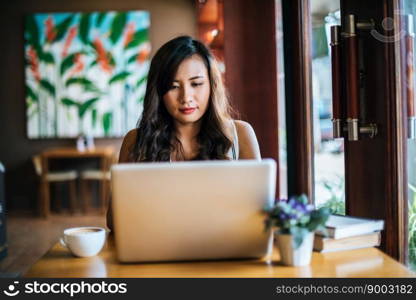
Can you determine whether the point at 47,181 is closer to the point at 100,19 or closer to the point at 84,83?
the point at 84,83

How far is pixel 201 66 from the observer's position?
5.10 feet

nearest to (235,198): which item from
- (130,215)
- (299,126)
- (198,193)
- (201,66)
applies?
(198,193)

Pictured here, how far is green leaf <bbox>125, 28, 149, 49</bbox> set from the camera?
6375 millimetres

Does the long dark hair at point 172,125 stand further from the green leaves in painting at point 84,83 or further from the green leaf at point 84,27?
the green leaf at point 84,27

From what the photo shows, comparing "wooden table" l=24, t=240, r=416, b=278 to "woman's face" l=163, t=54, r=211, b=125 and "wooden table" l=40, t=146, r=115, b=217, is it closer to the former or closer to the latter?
"woman's face" l=163, t=54, r=211, b=125

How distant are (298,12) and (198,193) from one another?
53.6 inches

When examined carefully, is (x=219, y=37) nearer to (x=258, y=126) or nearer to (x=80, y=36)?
(x=258, y=126)

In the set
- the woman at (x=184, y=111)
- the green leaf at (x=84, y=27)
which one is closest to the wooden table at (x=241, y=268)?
the woman at (x=184, y=111)

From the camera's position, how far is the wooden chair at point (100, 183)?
5.95m

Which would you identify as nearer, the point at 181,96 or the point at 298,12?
the point at 181,96

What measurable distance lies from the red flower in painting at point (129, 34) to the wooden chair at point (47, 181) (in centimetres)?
176

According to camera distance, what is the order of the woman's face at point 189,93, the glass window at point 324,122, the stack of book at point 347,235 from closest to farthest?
the stack of book at point 347,235, the woman's face at point 189,93, the glass window at point 324,122

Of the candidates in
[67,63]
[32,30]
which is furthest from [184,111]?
[32,30]

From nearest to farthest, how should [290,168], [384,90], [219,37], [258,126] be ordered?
[384,90]
[290,168]
[258,126]
[219,37]
